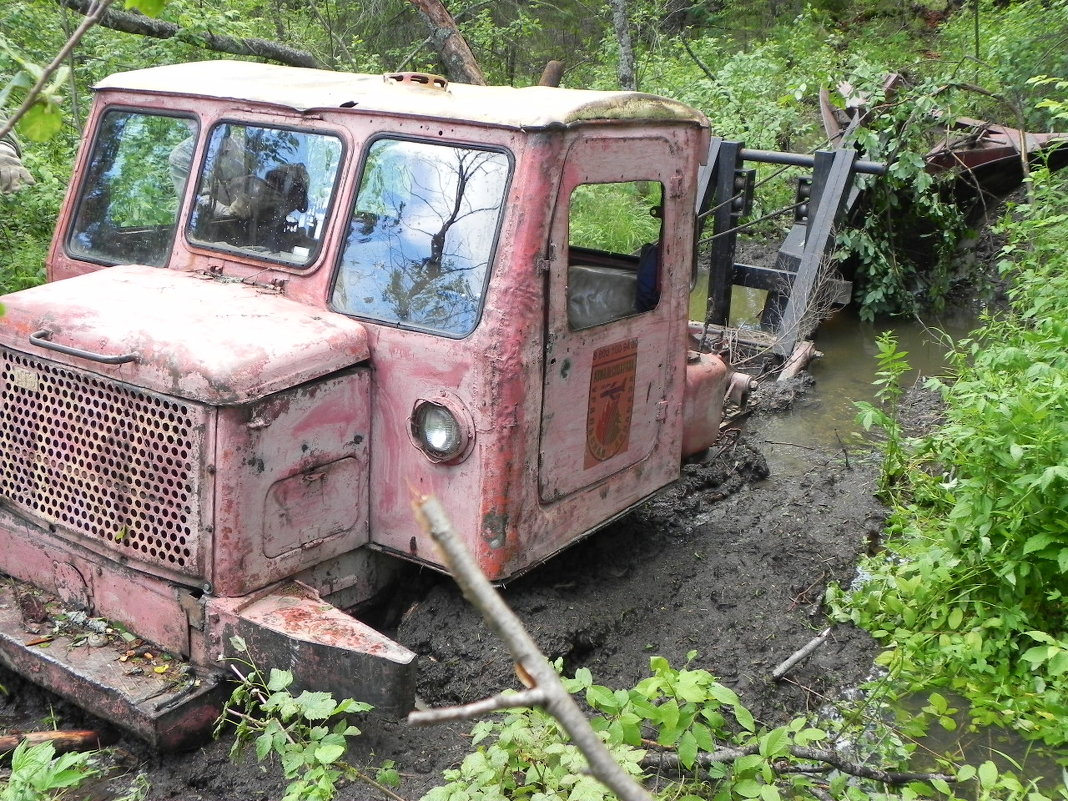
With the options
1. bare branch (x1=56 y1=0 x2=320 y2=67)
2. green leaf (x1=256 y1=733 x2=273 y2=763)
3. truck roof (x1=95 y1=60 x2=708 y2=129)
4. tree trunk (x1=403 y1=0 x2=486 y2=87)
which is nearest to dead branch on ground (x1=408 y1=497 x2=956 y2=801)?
green leaf (x1=256 y1=733 x2=273 y2=763)

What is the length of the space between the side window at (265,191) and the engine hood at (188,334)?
0.21 meters

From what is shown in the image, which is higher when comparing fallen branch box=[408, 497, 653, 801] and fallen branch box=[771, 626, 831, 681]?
fallen branch box=[408, 497, 653, 801]

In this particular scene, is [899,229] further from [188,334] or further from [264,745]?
[264,745]

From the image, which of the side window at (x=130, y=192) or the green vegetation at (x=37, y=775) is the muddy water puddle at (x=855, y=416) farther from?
the side window at (x=130, y=192)

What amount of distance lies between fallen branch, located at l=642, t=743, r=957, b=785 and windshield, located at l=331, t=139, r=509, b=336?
1.49 m

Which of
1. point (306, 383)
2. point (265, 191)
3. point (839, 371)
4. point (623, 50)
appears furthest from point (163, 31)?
point (306, 383)

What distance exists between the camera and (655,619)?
14.3 ft

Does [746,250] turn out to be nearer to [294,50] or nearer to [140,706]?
[294,50]

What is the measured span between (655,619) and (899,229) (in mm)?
6556

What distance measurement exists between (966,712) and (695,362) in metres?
1.87

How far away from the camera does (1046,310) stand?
18.4 feet

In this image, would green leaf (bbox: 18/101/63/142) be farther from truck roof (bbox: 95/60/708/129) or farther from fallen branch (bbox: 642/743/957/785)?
fallen branch (bbox: 642/743/957/785)

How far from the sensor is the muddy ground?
3.38 m

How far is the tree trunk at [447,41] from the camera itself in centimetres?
1038
